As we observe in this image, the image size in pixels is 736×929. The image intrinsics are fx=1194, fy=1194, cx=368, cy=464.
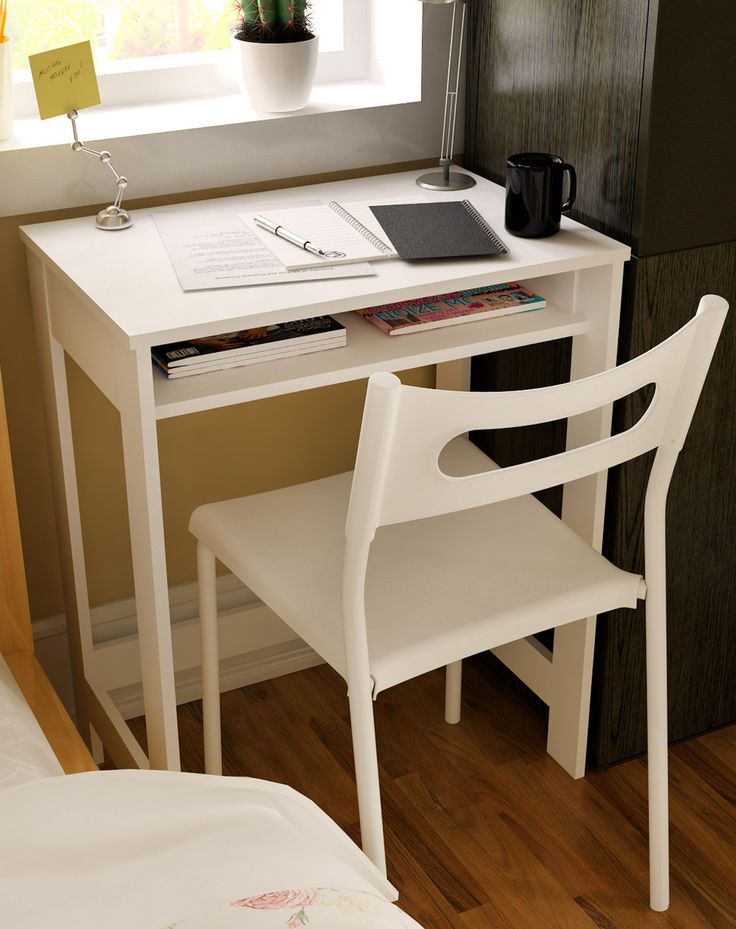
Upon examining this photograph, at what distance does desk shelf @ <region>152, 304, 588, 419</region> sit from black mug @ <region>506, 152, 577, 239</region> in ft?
0.37

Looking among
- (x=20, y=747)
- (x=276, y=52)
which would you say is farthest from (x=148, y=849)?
(x=276, y=52)

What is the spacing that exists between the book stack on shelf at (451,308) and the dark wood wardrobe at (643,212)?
14 cm

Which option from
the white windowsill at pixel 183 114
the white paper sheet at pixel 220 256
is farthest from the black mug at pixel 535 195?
the white windowsill at pixel 183 114

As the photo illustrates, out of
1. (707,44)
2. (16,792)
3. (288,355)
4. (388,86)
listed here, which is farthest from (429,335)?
(16,792)

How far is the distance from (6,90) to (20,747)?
90cm

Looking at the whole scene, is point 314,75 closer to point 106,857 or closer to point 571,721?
point 571,721

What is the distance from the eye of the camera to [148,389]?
1.33 meters

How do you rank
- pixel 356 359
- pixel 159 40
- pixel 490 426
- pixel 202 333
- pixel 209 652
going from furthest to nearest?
1. pixel 159 40
2. pixel 209 652
3. pixel 356 359
4. pixel 202 333
5. pixel 490 426

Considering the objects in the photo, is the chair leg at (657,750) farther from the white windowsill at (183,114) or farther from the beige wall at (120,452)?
the white windowsill at (183,114)

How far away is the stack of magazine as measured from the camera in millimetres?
1403

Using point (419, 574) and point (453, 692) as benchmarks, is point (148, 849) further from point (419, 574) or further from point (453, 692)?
point (453, 692)

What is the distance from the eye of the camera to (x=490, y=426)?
47.2 inches

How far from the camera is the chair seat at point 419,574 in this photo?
1.38 m

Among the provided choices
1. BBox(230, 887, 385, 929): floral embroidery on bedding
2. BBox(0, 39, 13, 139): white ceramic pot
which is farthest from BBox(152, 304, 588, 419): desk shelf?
BBox(230, 887, 385, 929): floral embroidery on bedding
